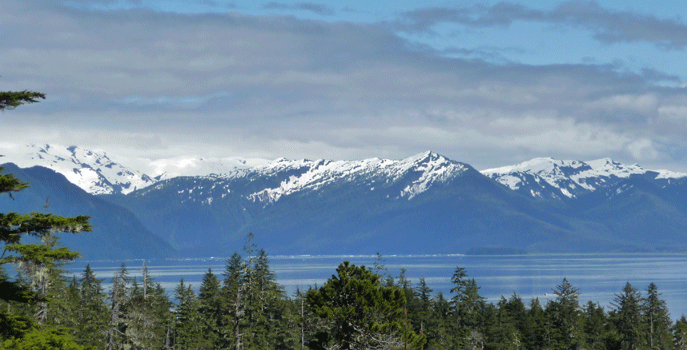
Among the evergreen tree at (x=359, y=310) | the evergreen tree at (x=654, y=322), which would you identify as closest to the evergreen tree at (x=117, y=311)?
the evergreen tree at (x=359, y=310)

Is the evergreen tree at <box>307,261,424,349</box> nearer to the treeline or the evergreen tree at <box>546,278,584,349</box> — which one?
the treeline

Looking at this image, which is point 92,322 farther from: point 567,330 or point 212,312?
point 567,330

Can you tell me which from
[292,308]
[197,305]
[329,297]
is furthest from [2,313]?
[292,308]

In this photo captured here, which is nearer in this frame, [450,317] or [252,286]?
[252,286]

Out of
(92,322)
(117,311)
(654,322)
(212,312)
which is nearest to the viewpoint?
(117,311)

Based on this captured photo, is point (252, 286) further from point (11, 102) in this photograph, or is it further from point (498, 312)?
point (11, 102)

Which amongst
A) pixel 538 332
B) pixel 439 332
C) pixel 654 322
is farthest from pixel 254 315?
pixel 654 322

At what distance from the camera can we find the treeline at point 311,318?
3053 centimetres

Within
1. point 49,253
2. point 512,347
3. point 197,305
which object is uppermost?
point 49,253

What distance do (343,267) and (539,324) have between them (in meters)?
53.8

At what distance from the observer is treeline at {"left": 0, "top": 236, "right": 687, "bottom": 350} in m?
30.5

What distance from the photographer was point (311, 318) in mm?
32250

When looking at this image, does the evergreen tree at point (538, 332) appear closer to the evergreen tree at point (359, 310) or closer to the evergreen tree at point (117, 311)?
the evergreen tree at point (117, 311)

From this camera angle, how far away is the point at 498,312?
76.4m
